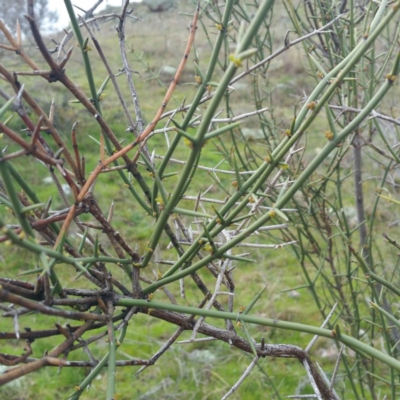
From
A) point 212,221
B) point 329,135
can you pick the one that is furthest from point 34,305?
point 329,135

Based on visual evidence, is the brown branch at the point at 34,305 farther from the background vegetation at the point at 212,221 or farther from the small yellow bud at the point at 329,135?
the small yellow bud at the point at 329,135

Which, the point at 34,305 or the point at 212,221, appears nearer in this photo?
the point at 34,305

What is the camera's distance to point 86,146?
6.03m

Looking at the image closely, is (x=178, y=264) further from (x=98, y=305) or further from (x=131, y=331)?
(x=131, y=331)

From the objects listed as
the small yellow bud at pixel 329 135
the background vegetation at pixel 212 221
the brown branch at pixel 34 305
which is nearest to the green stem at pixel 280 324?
the background vegetation at pixel 212 221

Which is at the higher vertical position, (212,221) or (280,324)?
(212,221)

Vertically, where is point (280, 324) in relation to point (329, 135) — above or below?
below

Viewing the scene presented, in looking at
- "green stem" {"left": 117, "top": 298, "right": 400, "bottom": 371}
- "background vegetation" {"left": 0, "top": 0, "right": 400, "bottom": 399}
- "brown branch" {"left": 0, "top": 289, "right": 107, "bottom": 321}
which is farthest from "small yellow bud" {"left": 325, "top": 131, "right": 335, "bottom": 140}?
"brown branch" {"left": 0, "top": 289, "right": 107, "bottom": 321}

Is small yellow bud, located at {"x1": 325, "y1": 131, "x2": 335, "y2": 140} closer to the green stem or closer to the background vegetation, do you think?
the background vegetation

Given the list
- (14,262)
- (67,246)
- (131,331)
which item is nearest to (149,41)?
(14,262)

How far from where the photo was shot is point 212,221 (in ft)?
2.15

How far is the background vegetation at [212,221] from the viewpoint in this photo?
58 centimetres

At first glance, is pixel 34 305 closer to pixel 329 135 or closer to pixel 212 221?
pixel 212 221

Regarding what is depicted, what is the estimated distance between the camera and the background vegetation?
1.90ft
